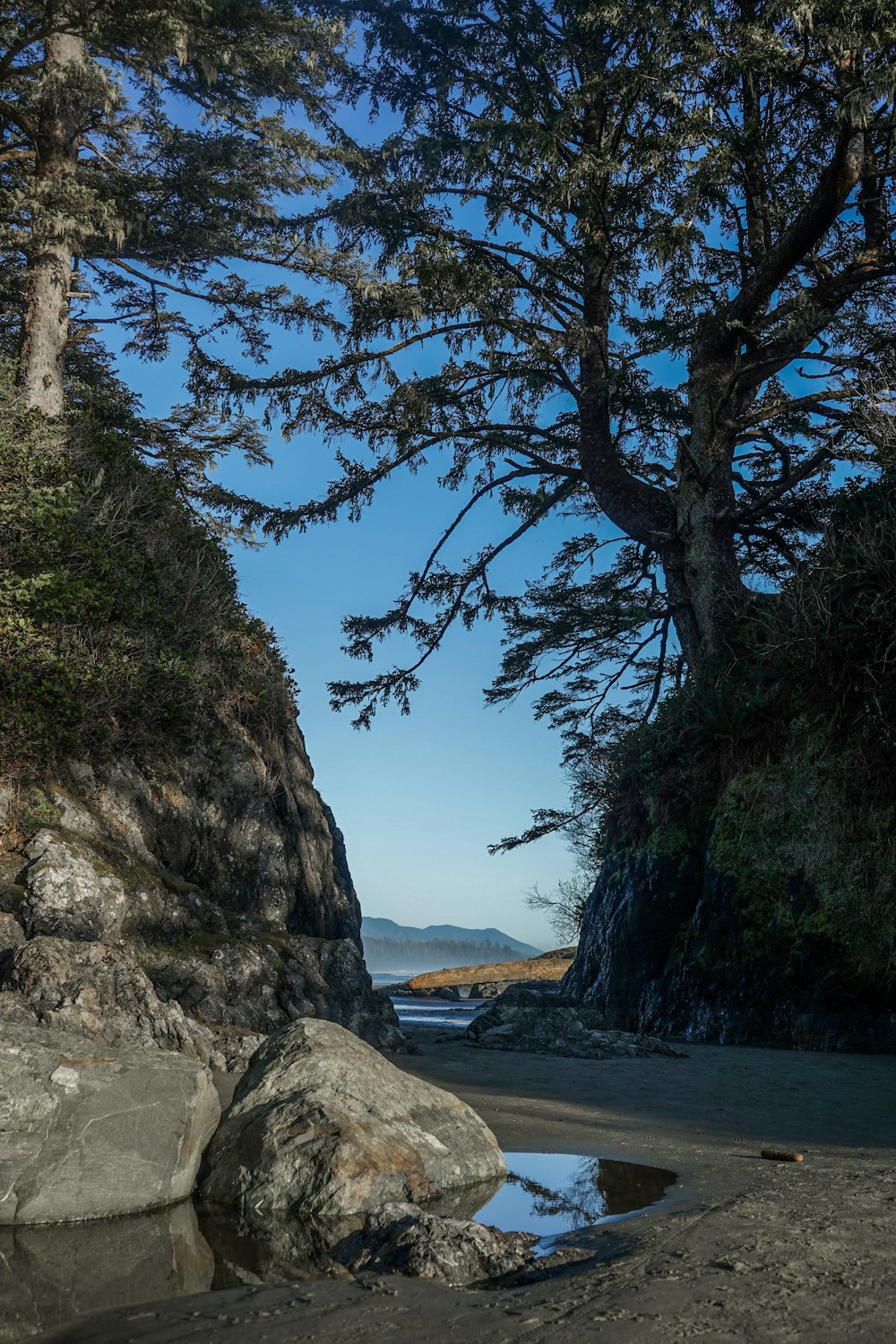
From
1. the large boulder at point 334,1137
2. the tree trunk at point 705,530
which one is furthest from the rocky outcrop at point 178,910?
the tree trunk at point 705,530

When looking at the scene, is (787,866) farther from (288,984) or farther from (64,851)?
(64,851)

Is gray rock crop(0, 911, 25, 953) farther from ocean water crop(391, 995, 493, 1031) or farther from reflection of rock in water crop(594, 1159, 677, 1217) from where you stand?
ocean water crop(391, 995, 493, 1031)

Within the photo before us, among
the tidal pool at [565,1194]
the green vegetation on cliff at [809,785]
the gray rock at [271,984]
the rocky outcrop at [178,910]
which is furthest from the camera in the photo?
the green vegetation on cliff at [809,785]

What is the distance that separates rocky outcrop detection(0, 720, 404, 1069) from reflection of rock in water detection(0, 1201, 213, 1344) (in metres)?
2.77

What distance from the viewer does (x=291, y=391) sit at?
15883 mm

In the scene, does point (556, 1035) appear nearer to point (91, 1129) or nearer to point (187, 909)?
point (187, 909)

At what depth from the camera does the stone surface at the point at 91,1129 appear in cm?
427

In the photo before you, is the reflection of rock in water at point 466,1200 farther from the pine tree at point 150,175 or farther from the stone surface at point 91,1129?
the pine tree at point 150,175

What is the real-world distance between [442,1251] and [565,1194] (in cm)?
145

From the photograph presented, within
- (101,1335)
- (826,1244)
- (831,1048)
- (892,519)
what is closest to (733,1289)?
(826,1244)

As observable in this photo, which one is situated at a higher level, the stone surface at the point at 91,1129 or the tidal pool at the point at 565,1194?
the stone surface at the point at 91,1129

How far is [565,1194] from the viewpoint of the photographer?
4504mm

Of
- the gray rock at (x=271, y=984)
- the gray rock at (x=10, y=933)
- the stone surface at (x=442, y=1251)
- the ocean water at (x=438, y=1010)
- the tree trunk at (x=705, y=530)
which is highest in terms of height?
the tree trunk at (x=705, y=530)

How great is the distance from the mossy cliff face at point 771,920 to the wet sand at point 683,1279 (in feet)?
14.3
